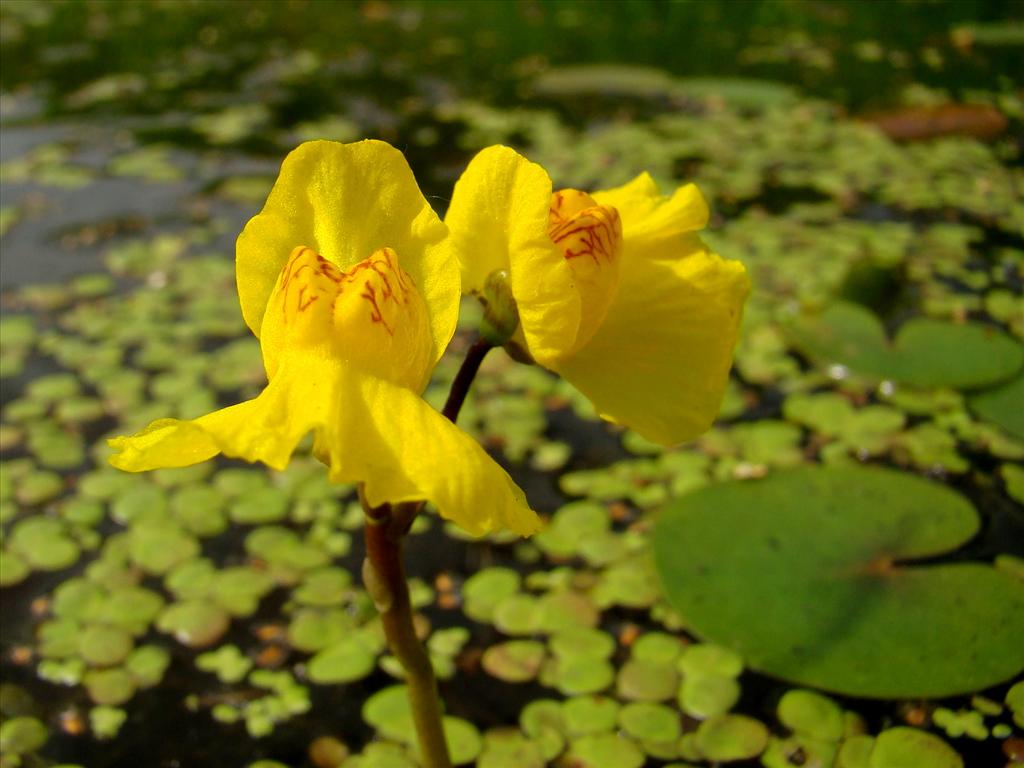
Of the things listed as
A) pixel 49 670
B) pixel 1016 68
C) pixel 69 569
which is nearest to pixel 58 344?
pixel 69 569

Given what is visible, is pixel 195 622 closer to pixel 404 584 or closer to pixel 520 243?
pixel 404 584

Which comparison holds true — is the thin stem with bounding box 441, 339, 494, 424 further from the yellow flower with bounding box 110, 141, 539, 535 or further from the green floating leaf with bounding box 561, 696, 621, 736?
the green floating leaf with bounding box 561, 696, 621, 736

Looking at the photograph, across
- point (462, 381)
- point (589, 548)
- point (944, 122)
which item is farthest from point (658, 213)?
point (944, 122)

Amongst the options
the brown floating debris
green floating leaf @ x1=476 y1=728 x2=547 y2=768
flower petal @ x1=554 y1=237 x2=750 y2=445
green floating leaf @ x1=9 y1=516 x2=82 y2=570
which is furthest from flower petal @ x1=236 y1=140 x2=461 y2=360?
the brown floating debris

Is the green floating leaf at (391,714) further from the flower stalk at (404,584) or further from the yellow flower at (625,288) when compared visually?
the yellow flower at (625,288)

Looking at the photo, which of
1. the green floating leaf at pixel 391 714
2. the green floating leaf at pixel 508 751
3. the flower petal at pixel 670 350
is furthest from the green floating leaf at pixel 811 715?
the flower petal at pixel 670 350

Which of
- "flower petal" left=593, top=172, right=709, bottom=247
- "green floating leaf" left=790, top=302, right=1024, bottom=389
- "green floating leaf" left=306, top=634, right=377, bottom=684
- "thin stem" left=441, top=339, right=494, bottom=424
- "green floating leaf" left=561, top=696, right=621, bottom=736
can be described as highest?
"flower petal" left=593, top=172, right=709, bottom=247
